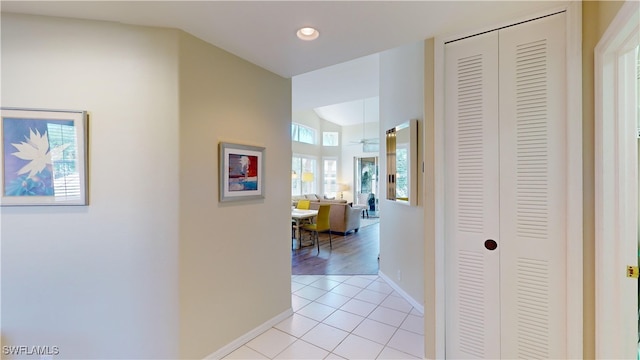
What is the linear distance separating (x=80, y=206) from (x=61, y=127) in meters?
0.50

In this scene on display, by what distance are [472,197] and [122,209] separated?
2331 millimetres

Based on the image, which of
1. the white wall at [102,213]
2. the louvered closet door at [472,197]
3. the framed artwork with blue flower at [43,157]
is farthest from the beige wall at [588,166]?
the framed artwork with blue flower at [43,157]

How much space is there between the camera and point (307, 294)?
11.1 feet

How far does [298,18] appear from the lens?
1704 mm

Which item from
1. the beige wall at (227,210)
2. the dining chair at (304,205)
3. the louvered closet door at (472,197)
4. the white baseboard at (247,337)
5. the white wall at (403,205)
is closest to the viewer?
the louvered closet door at (472,197)

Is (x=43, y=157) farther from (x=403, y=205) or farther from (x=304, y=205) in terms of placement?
(x=304, y=205)

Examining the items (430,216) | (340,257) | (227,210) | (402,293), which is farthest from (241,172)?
(340,257)

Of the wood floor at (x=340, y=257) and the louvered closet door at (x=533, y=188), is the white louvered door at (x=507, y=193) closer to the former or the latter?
the louvered closet door at (x=533, y=188)

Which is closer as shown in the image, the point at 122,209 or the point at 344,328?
the point at 122,209

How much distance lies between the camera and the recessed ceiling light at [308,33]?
183 cm

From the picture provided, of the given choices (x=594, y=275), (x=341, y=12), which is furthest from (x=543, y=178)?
(x=341, y=12)

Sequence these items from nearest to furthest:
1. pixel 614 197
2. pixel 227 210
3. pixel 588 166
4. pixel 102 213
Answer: pixel 614 197 < pixel 588 166 < pixel 102 213 < pixel 227 210

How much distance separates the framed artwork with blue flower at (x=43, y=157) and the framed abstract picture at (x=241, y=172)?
848 millimetres

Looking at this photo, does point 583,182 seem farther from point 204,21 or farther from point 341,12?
point 204,21
